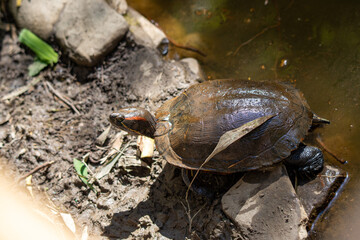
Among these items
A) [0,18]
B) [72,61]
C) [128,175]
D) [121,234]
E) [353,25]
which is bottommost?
[121,234]

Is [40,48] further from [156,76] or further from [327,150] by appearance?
[327,150]

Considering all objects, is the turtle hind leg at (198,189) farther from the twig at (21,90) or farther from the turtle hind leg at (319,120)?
the twig at (21,90)

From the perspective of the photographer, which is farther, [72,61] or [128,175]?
[72,61]

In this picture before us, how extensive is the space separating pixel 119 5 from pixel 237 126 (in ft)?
13.0

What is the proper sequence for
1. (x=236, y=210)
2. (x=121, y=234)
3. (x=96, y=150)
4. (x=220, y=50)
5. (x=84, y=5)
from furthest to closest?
(x=84, y=5) → (x=220, y=50) → (x=96, y=150) → (x=121, y=234) → (x=236, y=210)

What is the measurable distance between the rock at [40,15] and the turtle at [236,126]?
3128 mm

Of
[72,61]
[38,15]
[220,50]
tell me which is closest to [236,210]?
[220,50]

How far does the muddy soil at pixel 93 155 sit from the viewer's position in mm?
3492

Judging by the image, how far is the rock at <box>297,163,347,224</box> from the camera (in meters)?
3.35

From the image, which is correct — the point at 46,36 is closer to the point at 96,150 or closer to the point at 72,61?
the point at 72,61

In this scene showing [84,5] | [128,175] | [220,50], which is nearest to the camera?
[128,175]

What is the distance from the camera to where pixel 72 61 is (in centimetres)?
527

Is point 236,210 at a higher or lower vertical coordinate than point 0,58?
lower

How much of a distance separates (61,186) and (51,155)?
1.92ft
